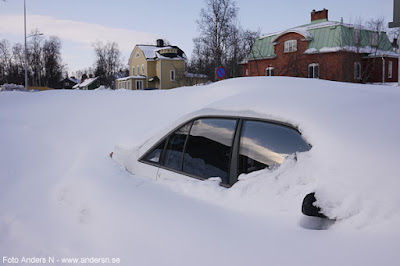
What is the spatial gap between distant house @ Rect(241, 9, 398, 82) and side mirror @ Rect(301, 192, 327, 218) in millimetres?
24895

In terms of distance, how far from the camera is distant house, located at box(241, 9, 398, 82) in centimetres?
2711

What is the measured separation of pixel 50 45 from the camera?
8488 centimetres

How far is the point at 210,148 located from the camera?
3057mm

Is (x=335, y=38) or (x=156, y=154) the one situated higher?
(x=335, y=38)

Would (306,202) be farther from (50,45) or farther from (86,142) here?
(50,45)

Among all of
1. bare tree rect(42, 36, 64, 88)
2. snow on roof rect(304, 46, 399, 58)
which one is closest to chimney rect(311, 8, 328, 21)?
snow on roof rect(304, 46, 399, 58)

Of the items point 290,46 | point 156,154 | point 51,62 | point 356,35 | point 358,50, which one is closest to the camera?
point 156,154

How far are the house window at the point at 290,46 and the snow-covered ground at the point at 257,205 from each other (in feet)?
97.8

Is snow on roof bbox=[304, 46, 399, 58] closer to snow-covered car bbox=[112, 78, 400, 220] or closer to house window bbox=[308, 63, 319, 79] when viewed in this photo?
house window bbox=[308, 63, 319, 79]

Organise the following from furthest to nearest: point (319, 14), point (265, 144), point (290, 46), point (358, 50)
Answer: point (319, 14), point (290, 46), point (358, 50), point (265, 144)

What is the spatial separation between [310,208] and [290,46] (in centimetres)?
3277

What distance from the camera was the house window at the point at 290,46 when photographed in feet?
106

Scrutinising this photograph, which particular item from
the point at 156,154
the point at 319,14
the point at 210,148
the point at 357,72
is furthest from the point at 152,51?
the point at 210,148

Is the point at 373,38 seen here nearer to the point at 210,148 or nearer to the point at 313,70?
the point at 313,70
